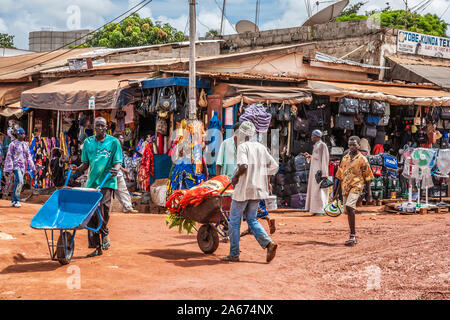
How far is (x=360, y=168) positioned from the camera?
30.1 feet

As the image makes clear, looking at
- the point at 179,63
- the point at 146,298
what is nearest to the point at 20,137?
the point at 179,63

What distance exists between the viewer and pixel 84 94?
590 inches

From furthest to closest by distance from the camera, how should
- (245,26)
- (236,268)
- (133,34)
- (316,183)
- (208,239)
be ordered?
1. (133,34)
2. (245,26)
3. (316,183)
4. (208,239)
5. (236,268)

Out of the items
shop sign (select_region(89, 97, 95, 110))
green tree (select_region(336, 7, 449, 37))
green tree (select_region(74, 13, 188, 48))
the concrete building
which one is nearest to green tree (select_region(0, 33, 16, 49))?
the concrete building

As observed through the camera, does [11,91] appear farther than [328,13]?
No

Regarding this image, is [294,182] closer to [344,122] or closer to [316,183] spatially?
[316,183]

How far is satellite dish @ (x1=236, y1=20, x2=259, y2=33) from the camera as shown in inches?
965

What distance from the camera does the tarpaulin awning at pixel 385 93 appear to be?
1459cm

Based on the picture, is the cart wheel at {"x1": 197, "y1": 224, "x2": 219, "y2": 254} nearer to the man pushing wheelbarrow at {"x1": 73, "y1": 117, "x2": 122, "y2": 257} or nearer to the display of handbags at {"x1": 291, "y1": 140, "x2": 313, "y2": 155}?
the man pushing wheelbarrow at {"x1": 73, "y1": 117, "x2": 122, "y2": 257}

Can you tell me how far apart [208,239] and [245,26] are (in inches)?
707

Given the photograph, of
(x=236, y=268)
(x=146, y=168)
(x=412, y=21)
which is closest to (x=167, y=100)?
(x=146, y=168)

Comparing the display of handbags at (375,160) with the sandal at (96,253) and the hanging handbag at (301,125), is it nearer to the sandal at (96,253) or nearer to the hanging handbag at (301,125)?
the hanging handbag at (301,125)

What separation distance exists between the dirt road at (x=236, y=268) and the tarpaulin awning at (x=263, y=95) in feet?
12.6
